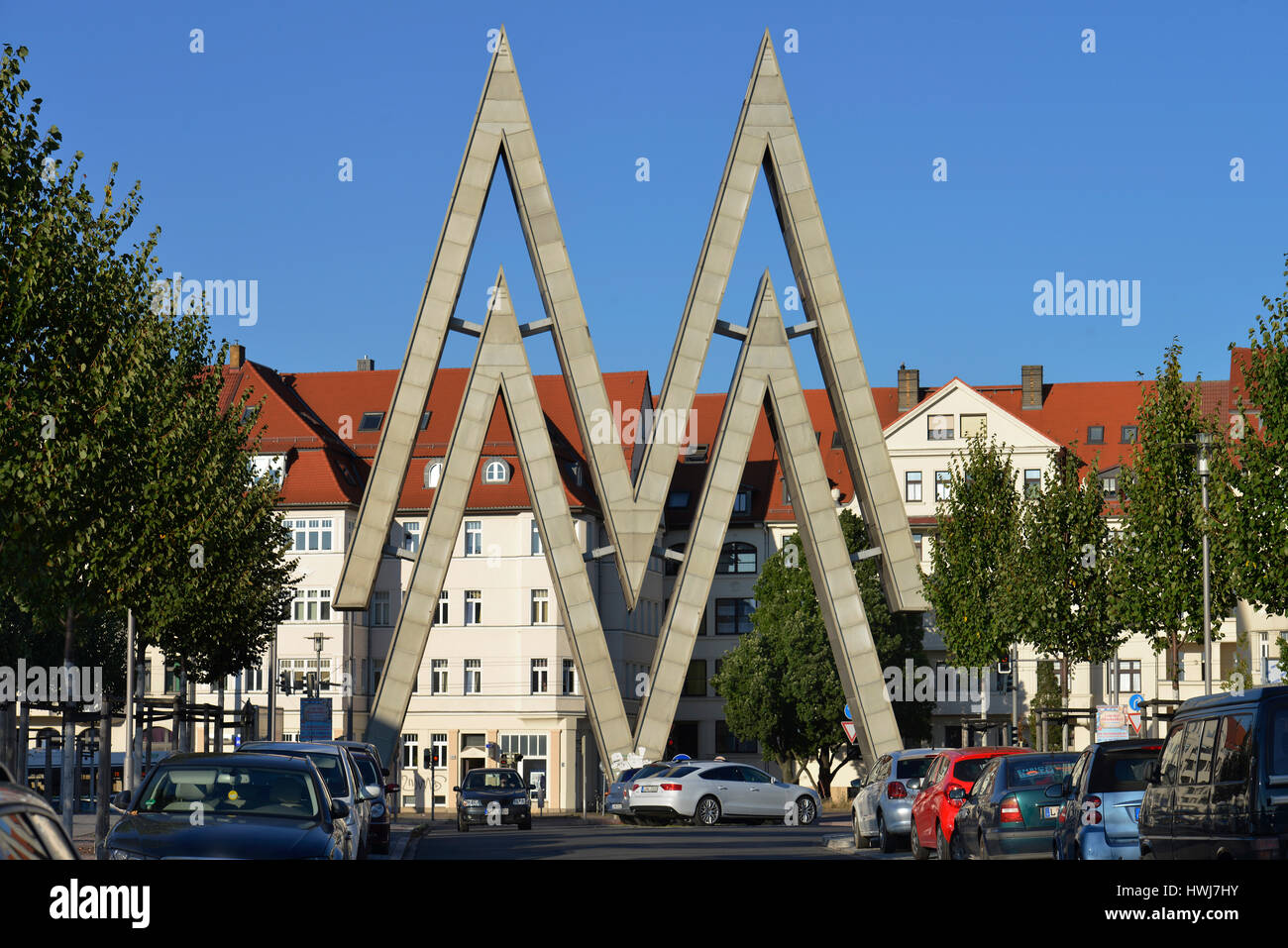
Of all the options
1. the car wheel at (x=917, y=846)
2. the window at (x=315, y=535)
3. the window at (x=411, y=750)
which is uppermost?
the window at (x=315, y=535)

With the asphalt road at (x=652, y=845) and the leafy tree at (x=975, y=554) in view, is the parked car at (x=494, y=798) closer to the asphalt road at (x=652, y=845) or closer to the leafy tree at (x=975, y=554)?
the asphalt road at (x=652, y=845)

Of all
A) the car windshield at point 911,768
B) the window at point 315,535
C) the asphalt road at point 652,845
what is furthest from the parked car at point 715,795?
the window at point 315,535

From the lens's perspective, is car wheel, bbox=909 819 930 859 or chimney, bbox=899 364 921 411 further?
chimney, bbox=899 364 921 411

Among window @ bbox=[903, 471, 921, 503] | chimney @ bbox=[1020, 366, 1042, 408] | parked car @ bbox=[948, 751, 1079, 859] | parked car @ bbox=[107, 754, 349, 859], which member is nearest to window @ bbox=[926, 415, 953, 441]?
window @ bbox=[903, 471, 921, 503]

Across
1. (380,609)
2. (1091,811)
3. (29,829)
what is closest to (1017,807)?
(1091,811)

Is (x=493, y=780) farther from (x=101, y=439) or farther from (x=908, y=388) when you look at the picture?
(x=908, y=388)

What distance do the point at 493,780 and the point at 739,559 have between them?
40327 mm

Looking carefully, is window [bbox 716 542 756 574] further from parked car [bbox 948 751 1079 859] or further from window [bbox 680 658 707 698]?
parked car [bbox 948 751 1079 859]

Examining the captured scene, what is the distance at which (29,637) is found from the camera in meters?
64.6

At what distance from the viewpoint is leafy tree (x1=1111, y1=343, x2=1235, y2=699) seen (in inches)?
1688

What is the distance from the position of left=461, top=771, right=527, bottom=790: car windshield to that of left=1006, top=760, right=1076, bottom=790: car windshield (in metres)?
31.1

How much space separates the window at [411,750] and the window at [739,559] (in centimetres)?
1790

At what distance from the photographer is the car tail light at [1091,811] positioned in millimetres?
15664
